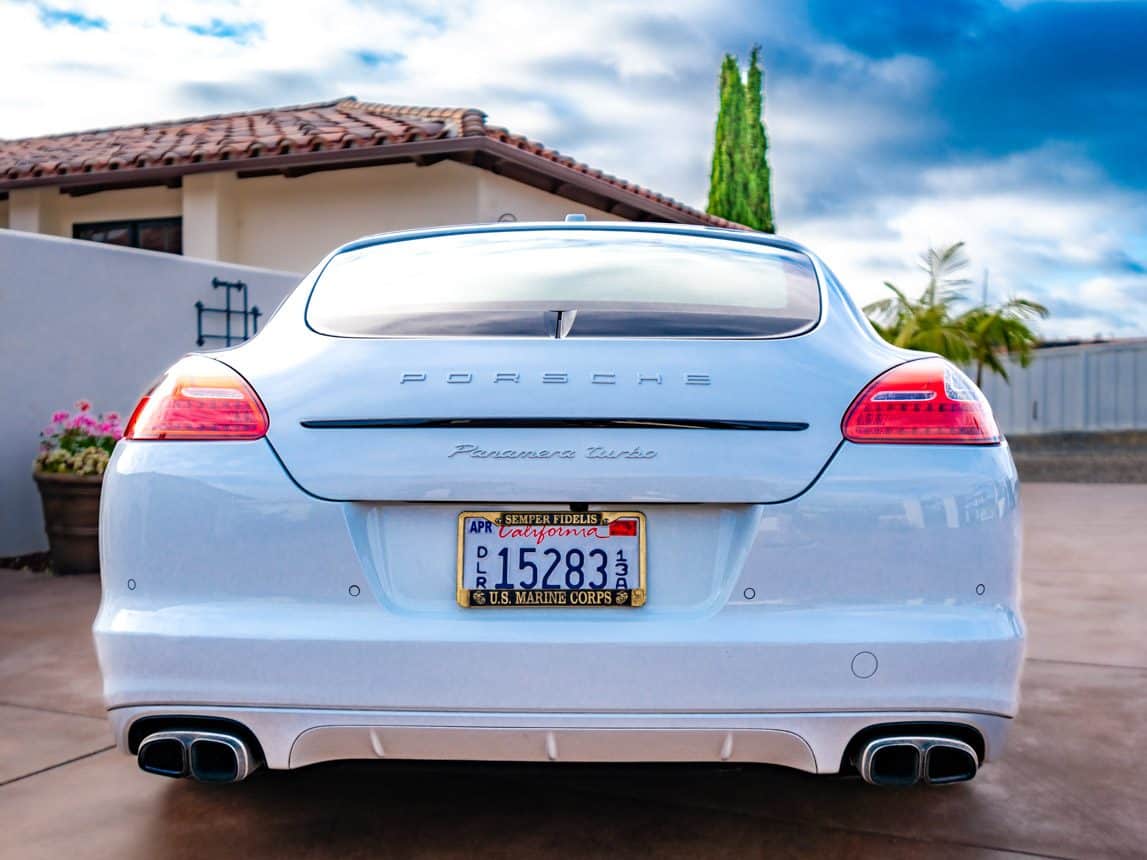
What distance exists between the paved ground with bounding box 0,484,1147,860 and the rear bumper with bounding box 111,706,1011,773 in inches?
4.4

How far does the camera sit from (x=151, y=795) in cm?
316

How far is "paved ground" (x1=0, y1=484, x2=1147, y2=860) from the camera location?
2.77 meters

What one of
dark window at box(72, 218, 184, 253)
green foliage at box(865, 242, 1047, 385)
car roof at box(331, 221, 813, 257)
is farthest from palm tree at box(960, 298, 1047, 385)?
car roof at box(331, 221, 813, 257)

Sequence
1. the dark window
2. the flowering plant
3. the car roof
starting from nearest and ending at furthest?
the car roof, the flowering plant, the dark window

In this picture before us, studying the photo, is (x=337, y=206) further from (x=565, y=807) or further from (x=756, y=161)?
(x=756, y=161)

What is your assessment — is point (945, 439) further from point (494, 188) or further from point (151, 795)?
point (494, 188)

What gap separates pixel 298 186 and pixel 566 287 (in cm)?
1156

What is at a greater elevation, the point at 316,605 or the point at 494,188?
the point at 494,188

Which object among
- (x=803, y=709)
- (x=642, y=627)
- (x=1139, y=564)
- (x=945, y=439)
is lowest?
(x=1139, y=564)

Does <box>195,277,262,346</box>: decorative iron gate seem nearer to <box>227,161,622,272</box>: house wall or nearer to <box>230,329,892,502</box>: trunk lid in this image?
<box>227,161,622,272</box>: house wall

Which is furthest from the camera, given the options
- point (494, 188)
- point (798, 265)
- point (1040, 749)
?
point (494, 188)

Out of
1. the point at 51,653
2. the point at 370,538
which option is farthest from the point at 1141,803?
the point at 51,653

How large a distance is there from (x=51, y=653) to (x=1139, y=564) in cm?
676

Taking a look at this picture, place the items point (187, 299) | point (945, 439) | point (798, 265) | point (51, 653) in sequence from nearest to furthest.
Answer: point (945, 439) < point (798, 265) < point (51, 653) < point (187, 299)
